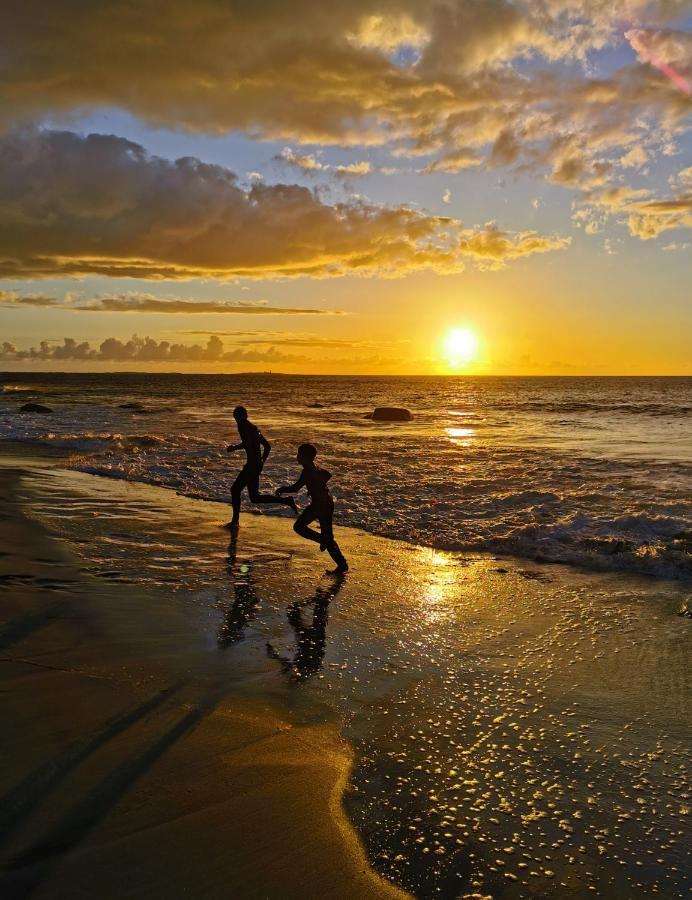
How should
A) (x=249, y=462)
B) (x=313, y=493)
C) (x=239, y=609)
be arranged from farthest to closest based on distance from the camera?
(x=249, y=462) → (x=313, y=493) → (x=239, y=609)

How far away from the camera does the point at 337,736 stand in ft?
13.4

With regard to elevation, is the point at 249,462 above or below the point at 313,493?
above

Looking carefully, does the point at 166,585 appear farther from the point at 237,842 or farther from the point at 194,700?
the point at 237,842

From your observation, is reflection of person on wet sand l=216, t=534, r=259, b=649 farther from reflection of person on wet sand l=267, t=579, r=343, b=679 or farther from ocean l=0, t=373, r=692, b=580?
ocean l=0, t=373, r=692, b=580

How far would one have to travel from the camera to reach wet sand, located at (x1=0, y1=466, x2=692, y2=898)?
9.57ft

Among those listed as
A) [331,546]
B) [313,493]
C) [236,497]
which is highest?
[313,493]

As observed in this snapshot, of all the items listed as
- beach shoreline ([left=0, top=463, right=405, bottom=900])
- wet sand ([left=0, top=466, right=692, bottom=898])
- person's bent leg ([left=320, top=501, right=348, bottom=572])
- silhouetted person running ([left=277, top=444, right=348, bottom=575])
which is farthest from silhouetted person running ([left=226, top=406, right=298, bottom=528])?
beach shoreline ([left=0, top=463, right=405, bottom=900])

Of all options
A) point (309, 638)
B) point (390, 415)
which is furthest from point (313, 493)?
point (390, 415)

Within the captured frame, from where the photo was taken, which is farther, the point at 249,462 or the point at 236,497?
the point at 249,462

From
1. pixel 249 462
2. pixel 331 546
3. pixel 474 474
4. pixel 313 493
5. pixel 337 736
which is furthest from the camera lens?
pixel 474 474

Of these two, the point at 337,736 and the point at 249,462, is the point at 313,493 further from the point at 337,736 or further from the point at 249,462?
the point at 337,736

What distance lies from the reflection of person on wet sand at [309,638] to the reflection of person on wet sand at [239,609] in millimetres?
390

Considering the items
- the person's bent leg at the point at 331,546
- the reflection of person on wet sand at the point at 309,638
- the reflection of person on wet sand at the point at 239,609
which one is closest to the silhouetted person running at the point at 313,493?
the person's bent leg at the point at 331,546

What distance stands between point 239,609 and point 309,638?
109 cm
